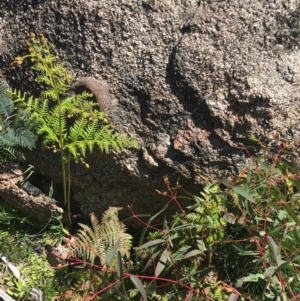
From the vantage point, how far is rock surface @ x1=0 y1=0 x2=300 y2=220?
2.89m

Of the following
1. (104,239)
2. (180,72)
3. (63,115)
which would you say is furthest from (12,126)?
(180,72)

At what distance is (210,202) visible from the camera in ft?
9.82

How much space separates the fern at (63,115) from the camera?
3059 millimetres

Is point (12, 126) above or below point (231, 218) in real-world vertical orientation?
above

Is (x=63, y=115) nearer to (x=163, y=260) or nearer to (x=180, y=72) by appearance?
(x=180, y=72)

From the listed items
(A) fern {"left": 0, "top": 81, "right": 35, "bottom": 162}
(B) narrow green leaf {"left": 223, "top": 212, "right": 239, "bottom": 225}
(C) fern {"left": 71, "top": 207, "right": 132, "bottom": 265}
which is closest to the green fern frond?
(A) fern {"left": 0, "top": 81, "right": 35, "bottom": 162}

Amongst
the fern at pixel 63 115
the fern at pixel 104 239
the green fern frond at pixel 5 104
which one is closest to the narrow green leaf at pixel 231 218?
the fern at pixel 104 239

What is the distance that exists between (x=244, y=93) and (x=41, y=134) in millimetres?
1291

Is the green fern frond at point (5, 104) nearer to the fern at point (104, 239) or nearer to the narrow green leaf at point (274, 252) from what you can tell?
the fern at point (104, 239)

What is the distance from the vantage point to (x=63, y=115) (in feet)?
10.3

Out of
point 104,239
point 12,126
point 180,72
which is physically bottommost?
point 104,239

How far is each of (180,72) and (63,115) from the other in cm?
75

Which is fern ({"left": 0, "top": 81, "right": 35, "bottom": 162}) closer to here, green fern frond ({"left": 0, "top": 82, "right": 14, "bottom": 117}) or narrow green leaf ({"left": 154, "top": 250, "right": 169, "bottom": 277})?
green fern frond ({"left": 0, "top": 82, "right": 14, "bottom": 117})

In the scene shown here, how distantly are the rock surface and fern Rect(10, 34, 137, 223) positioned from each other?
0.10 m
